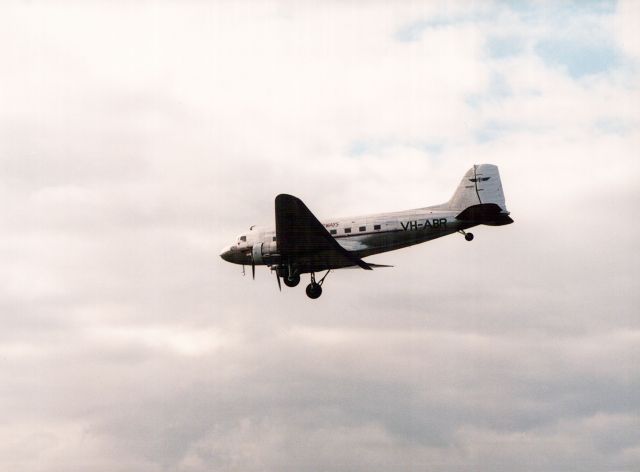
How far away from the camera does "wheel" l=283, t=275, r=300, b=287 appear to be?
5491 cm

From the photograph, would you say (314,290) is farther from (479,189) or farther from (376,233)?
(479,189)

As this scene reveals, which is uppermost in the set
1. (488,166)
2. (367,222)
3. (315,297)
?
(488,166)

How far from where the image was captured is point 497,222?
175 ft

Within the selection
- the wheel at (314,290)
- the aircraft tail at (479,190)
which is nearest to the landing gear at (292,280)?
the wheel at (314,290)

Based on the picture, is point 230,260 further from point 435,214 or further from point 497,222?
point 497,222

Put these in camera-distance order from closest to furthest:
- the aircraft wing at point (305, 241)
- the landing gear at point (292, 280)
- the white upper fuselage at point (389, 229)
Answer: the aircraft wing at point (305, 241)
the white upper fuselage at point (389, 229)
the landing gear at point (292, 280)

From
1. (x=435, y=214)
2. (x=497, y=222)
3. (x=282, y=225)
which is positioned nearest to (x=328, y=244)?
(x=282, y=225)

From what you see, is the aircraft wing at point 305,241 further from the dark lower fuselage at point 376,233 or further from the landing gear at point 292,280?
the landing gear at point 292,280

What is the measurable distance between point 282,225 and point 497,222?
45.1 ft

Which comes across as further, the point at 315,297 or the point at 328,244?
the point at 315,297

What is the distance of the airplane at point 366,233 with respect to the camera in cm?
5266

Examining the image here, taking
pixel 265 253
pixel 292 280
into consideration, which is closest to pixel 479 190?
pixel 292 280

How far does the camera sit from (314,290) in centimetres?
5547

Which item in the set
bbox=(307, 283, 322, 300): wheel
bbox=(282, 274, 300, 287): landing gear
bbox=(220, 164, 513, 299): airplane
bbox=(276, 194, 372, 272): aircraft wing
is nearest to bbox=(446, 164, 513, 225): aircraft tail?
bbox=(220, 164, 513, 299): airplane
